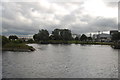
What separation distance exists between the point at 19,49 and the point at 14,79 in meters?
32.6

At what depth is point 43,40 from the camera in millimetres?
135875

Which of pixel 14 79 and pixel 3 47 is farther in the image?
pixel 3 47

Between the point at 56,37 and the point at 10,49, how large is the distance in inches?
4216

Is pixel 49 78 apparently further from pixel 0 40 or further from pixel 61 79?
pixel 0 40

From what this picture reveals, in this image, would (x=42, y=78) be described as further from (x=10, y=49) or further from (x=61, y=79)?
(x=10, y=49)

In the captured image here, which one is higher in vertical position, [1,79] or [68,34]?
[68,34]

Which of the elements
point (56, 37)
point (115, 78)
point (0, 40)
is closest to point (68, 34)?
point (56, 37)

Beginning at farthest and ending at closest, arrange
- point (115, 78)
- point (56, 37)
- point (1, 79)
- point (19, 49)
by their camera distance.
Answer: point (56, 37)
point (19, 49)
point (115, 78)
point (1, 79)

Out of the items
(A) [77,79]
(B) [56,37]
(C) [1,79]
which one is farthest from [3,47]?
(B) [56,37]

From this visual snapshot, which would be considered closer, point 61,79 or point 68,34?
point 61,79

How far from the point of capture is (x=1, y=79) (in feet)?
39.0

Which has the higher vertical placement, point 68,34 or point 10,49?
point 68,34

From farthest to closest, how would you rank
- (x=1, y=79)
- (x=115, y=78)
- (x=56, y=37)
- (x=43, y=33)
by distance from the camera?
1. (x=56, y=37)
2. (x=43, y=33)
3. (x=115, y=78)
4. (x=1, y=79)

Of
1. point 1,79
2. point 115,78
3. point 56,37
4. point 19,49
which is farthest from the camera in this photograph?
point 56,37
